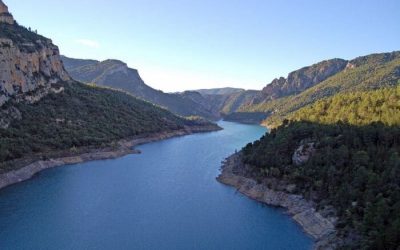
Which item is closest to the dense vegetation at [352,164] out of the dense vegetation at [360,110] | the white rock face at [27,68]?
the dense vegetation at [360,110]

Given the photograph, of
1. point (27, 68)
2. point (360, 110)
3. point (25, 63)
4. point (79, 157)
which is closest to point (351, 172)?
point (360, 110)

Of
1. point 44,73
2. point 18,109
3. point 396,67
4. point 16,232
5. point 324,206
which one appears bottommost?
point 16,232

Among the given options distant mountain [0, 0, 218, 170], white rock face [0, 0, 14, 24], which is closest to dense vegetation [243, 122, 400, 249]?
distant mountain [0, 0, 218, 170]

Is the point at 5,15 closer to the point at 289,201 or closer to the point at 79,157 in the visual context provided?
the point at 79,157

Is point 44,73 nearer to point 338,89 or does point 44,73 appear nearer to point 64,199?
point 64,199

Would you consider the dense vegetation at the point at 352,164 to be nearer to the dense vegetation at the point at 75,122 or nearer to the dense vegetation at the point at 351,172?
the dense vegetation at the point at 351,172

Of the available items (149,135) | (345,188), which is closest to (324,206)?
(345,188)

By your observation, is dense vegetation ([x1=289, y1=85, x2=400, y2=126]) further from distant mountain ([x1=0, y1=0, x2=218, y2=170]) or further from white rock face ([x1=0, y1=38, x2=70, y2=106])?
white rock face ([x1=0, y1=38, x2=70, y2=106])

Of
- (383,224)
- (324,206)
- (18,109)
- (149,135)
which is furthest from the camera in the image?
(149,135)
